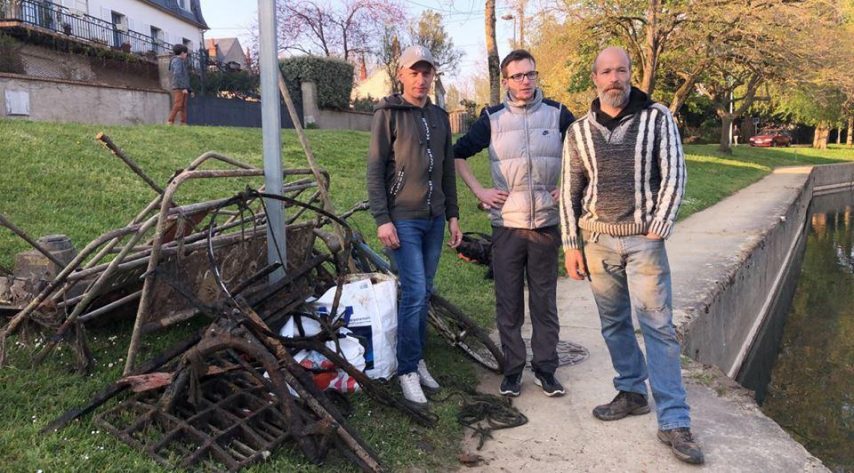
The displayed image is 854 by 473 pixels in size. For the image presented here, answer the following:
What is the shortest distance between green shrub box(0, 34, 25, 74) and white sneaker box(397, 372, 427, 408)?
1418 centimetres

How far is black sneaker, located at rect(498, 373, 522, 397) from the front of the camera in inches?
157

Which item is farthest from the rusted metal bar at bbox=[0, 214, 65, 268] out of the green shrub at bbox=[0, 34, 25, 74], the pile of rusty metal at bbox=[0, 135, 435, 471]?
the green shrub at bbox=[0, 34, 25, 74]

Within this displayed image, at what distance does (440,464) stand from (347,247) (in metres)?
1.42

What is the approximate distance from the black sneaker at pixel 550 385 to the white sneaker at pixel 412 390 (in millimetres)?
750

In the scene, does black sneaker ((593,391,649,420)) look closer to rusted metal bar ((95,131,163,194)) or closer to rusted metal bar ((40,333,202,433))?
rusted metal bar ((40,333,202,433))

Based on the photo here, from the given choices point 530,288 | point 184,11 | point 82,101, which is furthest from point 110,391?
point 184,11

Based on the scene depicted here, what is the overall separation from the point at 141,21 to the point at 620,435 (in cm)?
3079

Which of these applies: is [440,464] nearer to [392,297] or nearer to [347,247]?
[392,297]

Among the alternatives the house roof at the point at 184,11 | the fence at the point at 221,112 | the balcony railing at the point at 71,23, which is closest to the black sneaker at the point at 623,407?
the fence at the point at 221,112

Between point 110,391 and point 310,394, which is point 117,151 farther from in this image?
point 310,394

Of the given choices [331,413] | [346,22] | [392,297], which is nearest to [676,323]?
[392,297]

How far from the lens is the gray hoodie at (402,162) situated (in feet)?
11.9

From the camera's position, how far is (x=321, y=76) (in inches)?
755

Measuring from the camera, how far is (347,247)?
4023mm
